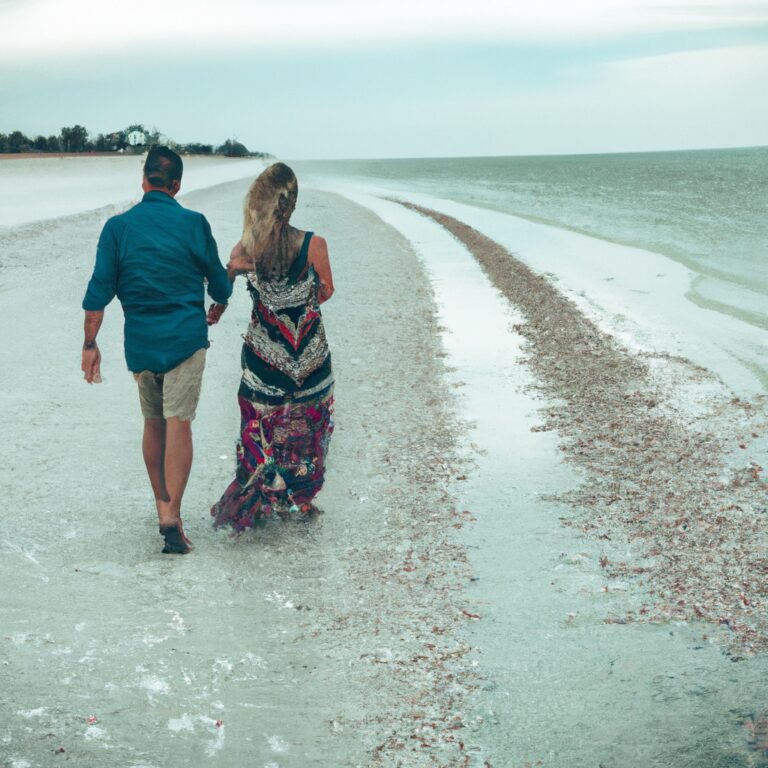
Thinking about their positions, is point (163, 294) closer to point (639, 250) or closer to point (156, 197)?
point (156, 197)

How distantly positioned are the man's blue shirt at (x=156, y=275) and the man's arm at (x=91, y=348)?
62 mm

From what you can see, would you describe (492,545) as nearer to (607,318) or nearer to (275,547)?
(275,547)

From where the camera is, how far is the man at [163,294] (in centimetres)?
418

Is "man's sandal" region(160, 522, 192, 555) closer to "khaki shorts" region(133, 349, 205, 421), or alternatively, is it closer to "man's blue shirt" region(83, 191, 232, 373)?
"khaki shorts" region(133, 349, 205, 421)

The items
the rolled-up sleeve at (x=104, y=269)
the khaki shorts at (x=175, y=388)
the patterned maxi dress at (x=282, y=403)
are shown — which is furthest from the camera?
the patterned maxi dress at (x=282, y=403)

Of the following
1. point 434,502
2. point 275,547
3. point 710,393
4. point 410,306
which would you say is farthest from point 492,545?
point 410,306

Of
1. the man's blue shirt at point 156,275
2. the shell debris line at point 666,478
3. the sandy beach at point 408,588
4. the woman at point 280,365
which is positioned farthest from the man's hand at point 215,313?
the shell debris line at point 666,478

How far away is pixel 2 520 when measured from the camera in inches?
195

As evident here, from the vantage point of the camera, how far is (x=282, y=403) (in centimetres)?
476

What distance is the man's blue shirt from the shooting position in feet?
13.7

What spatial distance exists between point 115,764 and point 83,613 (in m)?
1.11

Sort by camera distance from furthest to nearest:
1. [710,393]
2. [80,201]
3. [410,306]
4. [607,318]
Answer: [80,201] < [607,318] < [410,306] < [710,393]

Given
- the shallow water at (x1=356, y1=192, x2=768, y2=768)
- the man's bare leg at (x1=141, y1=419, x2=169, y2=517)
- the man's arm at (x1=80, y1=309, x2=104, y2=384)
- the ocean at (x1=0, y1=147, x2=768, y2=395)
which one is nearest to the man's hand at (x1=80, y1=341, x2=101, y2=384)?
the man's arm at (x1=80, y1=309, x2=104, y2=384)

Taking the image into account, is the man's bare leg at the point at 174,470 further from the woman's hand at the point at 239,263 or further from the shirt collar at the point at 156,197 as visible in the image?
the shirt collar at the point at 156,197
